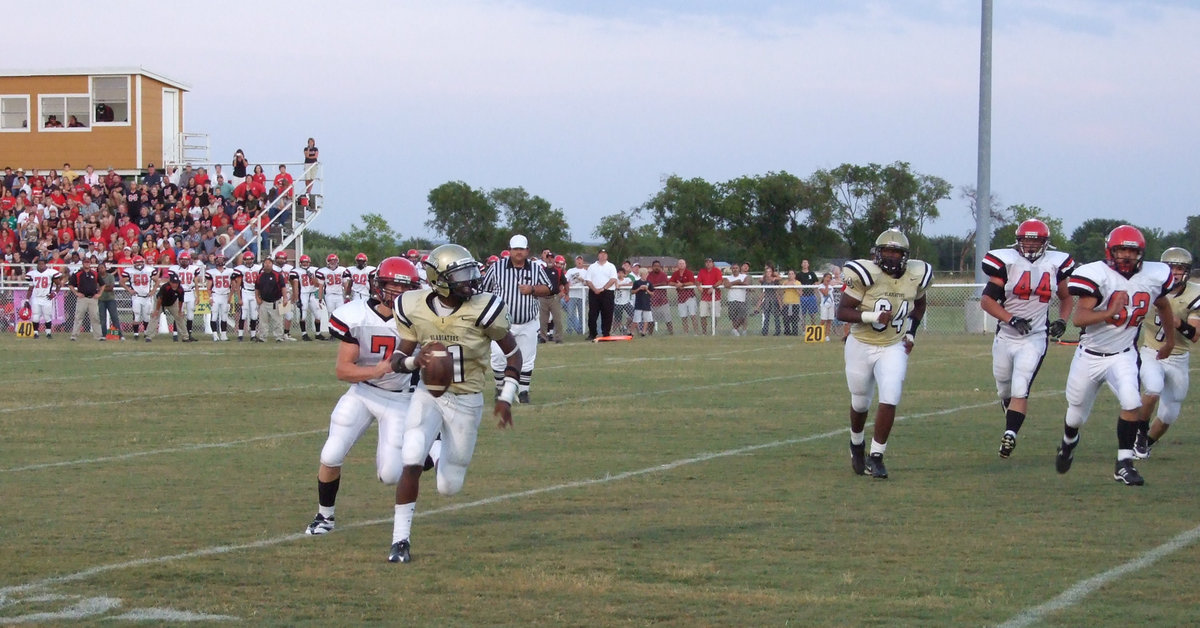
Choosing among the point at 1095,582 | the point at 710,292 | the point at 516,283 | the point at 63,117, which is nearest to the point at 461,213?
the point at 63,117

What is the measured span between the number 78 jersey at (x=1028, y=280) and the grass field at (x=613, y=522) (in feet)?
3.27

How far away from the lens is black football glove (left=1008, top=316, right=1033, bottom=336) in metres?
9.71

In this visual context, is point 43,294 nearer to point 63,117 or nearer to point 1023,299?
point 63,117

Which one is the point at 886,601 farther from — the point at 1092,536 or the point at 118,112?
the point at 118,112

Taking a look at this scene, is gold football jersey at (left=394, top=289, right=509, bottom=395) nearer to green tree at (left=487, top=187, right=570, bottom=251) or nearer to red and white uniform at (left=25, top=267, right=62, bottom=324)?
red and white uniform at (left=25, top=267, right=62, bottom=324)

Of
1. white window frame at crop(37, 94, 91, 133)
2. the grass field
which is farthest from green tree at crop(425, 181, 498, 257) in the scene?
the grass field

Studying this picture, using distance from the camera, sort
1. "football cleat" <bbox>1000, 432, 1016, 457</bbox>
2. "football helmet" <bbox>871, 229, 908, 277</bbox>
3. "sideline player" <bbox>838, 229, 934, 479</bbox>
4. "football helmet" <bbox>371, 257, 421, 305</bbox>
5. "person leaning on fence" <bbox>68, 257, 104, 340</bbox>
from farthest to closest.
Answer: "person leaning on fence" <bbox>68, 257, 104, 340</bbox>
"football cleat" <bbox>1000, 432, 1016, 457</bbox>
"football helmet" <bbox>871, 229, 908, 277</bbox>
"sideline player" <bbox>838, 229, 934, 479</bbox>
"football helmet" <bbox>371, 257, 421, 305</bbox>

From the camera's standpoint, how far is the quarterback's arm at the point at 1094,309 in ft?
28.0

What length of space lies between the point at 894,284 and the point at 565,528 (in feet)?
9.77

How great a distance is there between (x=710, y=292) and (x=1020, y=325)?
17.9 m

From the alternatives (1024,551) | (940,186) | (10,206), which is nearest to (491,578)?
(1024,551)

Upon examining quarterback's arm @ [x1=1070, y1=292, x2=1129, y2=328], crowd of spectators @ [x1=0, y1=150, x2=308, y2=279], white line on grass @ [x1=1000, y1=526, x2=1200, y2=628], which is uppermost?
crowd of spectators @ [x1=0, y1=150, x2=308, y2=279]

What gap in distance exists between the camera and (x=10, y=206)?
32.5 m

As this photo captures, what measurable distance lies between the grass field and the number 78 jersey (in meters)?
1.00
